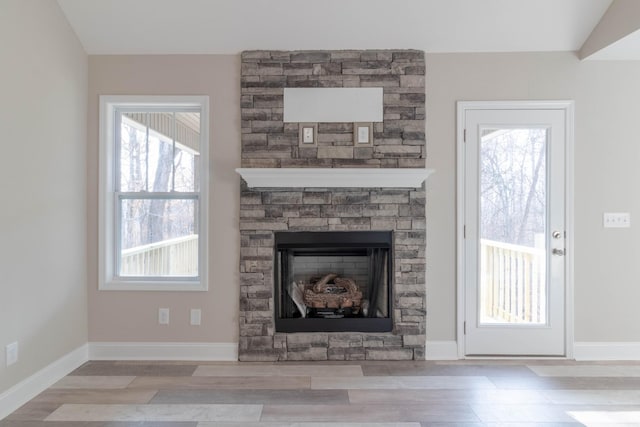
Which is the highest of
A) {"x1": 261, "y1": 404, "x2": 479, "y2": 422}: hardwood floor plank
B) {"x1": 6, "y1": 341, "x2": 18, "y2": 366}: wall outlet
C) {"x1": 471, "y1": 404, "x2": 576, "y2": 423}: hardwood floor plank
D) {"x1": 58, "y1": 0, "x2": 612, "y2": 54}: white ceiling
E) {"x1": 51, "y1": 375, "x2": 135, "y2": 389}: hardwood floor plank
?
{"x1": 58, "y1": 0, "x2": 612, "y2": 54}: white ceiling

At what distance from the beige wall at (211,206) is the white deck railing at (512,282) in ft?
6.60

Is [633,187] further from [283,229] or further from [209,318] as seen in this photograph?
[209,318]

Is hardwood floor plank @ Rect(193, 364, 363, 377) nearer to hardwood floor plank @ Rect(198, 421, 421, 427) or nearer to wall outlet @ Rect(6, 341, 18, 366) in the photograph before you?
hardwood floor plank @ Rect(198, 421, 421, 427)

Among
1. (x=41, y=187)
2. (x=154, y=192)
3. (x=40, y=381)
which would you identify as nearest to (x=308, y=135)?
(x=154, y=192)

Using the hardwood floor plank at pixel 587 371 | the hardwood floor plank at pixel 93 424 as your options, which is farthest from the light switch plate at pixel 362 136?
the hardwood floor plank at pixel 93 424

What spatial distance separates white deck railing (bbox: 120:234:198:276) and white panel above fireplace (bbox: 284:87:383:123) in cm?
132

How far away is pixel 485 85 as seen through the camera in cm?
341

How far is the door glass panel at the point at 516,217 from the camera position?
342cm

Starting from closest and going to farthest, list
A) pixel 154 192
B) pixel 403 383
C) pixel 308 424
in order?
pixel 308 424 < pixel 403 383 < pixel 154 192

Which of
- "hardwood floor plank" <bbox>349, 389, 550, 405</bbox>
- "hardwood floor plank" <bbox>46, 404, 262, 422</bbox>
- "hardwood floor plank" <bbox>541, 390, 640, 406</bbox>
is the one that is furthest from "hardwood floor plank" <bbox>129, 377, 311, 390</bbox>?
"hardwood floor plank" <bbox>541, 390, 640, 406</bbox>

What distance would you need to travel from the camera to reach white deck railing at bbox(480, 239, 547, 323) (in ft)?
11.3

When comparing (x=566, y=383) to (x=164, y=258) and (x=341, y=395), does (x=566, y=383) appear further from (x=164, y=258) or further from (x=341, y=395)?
(x=164, y=258)

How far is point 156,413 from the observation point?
2518mm

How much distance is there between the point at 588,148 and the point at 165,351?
12.2ft
